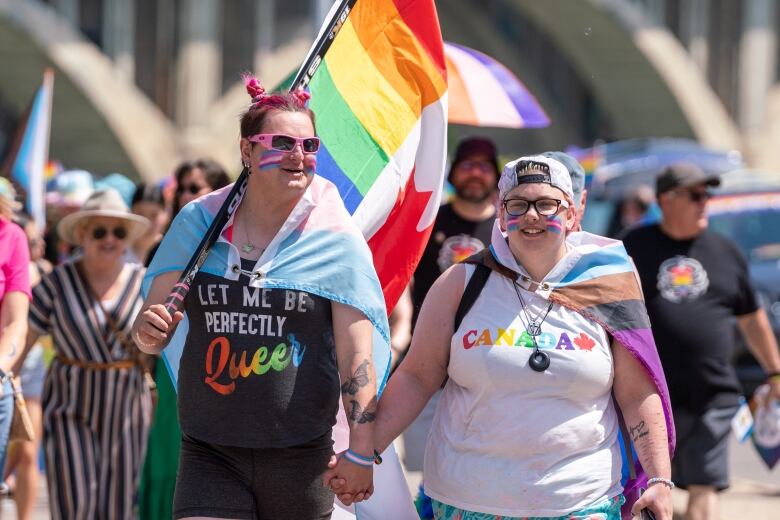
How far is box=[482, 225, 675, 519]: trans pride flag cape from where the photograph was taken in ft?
15.8

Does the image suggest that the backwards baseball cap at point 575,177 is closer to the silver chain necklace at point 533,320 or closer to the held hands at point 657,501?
the silver chain necklace at point 533,320

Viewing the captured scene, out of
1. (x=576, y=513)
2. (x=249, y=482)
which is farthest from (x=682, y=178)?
(x=249, y=482)

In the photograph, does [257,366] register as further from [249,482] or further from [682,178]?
[682,178]

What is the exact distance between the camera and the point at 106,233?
763cm

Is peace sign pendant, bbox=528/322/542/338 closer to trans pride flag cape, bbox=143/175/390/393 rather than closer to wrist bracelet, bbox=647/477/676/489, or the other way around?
trans pride flag cape, bbox=143/175/390/393

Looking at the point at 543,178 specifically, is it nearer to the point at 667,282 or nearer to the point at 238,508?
the point at 238,508

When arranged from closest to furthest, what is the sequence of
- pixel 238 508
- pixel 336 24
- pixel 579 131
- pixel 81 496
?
pixel 238 508, pixel 336 24, pixel 81 496, pixel 579 131

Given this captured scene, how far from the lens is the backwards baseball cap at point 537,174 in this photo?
486 centimetres

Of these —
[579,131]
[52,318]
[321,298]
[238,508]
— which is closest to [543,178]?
[321,298]

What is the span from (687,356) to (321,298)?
3170 mm

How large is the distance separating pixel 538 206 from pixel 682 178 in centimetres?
293

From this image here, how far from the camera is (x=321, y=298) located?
4.77 meters

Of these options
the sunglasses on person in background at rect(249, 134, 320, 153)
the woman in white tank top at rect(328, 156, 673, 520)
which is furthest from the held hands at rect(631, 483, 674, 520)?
the sunglasses on person in background at rect(249, 134, 320, 153)

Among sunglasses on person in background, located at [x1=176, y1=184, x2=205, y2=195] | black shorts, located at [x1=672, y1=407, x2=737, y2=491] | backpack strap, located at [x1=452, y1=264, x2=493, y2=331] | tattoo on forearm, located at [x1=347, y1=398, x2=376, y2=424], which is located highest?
sunglasses on person in background, located at [x1=176, y1=184, x2=205, y2=195]
